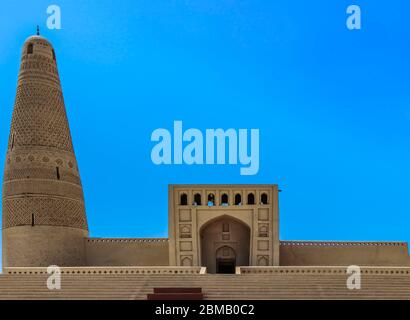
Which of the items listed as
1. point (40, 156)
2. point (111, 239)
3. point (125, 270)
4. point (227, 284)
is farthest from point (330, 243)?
point (40, 156)

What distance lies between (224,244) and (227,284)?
6.19 metres

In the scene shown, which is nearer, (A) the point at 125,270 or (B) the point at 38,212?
(A) the point at 125,270

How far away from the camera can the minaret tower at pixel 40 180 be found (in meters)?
23.3

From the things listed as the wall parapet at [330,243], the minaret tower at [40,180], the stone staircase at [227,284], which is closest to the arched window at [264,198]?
the wall parapet at [330,243]

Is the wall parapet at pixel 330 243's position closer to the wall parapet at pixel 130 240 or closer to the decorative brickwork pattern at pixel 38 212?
the wall parapet at pixel 130 240

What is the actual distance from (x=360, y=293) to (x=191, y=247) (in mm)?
8206

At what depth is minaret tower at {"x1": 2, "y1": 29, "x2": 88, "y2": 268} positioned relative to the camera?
23.3 m

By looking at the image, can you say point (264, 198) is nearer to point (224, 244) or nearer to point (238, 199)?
point (238, 199)

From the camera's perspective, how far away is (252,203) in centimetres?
2297

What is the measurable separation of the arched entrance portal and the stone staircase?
12.0 feet

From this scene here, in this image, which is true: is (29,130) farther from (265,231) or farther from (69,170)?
(265,231)

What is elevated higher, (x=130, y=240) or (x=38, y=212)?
(x=38, y=212)

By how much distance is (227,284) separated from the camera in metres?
17.3
